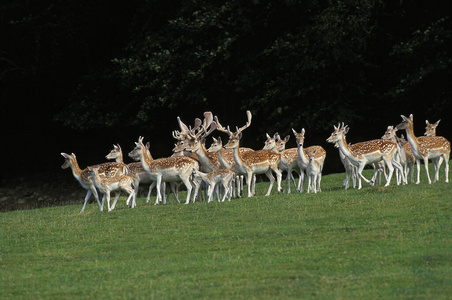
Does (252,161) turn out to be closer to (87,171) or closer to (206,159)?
(206,159)

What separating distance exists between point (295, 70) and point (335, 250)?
13.7 metres

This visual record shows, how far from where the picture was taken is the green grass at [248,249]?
9320 mm

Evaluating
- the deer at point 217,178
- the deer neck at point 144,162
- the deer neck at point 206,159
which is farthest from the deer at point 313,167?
the deer neck at point 144,162

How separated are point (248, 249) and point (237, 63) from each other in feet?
49.7

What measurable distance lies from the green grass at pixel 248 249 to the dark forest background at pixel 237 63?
8685 millimetres

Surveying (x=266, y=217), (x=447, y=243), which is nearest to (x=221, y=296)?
(x=447, y=243)

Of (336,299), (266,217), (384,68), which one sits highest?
(384,68)

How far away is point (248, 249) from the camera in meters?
11.3

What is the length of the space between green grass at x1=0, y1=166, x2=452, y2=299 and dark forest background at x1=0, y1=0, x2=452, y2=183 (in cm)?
869

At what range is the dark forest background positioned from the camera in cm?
2358

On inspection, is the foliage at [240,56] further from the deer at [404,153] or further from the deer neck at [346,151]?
the deer neck at [346,151]

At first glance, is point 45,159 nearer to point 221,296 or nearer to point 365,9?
point 365,9

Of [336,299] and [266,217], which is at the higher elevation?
[266,217]

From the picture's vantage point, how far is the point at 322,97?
80.2 feet
